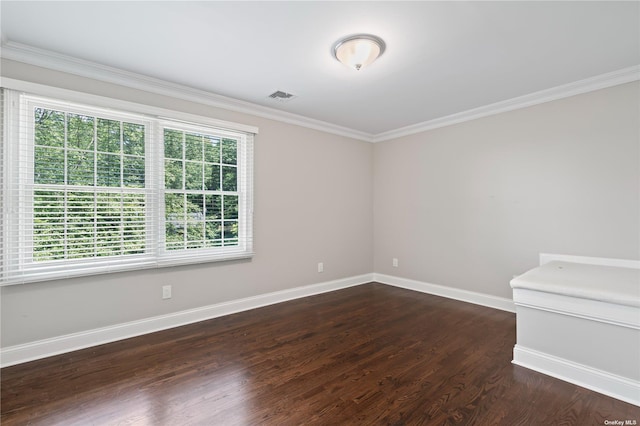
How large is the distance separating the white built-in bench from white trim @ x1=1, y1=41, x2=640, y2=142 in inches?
73.5

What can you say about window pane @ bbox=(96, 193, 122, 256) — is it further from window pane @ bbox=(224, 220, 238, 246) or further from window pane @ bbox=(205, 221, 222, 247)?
window pane @ bbox=(224, 220, 238, 246)

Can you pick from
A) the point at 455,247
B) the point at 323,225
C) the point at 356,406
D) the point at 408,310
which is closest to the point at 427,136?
the point at 455,247

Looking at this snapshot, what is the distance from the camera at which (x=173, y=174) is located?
3168mm

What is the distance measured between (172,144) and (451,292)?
3969 millimetres

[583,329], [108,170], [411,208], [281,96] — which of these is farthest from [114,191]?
[583,329]

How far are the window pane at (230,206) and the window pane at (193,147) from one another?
0.56 meters

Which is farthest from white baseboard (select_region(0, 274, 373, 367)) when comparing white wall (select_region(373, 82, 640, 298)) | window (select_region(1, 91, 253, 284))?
white wall (select_region(373, 82, 640, 298))

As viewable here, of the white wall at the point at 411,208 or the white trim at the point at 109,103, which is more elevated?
the white trim at the point at 109,103

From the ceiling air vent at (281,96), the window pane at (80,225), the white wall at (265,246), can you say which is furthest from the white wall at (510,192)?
the window pane at (80,225)

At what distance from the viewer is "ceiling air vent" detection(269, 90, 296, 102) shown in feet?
10.8

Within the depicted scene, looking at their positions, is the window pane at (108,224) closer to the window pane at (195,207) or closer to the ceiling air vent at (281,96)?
the window pane at (195,207)

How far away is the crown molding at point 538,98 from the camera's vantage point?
2.81 metres

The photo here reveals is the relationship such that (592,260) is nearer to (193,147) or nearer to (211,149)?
(211,149)

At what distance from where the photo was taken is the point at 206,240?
3.41 m
